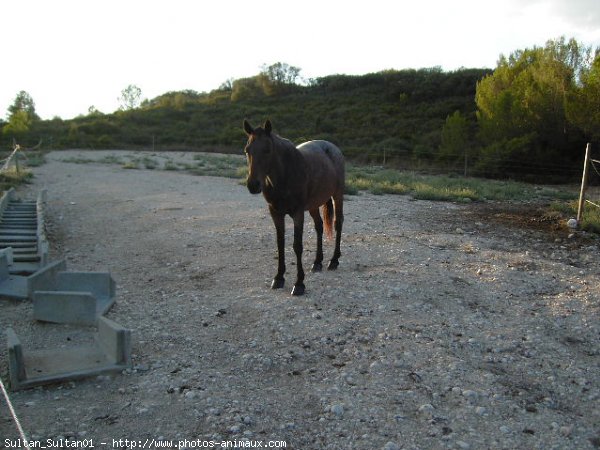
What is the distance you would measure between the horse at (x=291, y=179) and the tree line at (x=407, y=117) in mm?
16657

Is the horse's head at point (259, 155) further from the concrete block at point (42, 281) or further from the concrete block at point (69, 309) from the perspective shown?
the concrete block at point (42, 281)

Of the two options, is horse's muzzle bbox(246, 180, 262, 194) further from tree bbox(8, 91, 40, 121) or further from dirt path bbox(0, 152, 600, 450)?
tree bbox(8, 91, 40, 121)

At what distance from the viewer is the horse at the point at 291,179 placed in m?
4.91

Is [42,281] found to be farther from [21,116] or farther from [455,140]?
[21,116]

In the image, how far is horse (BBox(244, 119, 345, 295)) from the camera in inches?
193

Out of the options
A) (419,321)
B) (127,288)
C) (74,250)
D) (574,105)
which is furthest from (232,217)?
(574,105)

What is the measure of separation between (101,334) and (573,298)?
4.78 m

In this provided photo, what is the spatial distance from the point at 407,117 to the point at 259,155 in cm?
4071

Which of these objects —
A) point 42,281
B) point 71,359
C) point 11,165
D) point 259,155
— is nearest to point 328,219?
point 259,155

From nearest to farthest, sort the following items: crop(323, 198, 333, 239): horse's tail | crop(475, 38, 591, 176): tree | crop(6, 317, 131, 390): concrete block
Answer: crop(6, 317, 131, 390): concrete block → crop(323, 198, 333, 239): horse's tail → crop(475, 38, 591, 176): tree

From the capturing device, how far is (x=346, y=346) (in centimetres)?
416

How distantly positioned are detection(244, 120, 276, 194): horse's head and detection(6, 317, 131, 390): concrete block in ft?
6.03

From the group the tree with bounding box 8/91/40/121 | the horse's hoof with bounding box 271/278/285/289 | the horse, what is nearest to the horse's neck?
the horse

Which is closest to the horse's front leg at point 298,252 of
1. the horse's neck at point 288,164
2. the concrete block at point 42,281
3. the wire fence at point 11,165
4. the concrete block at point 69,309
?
the horse's neck at point 288,164
